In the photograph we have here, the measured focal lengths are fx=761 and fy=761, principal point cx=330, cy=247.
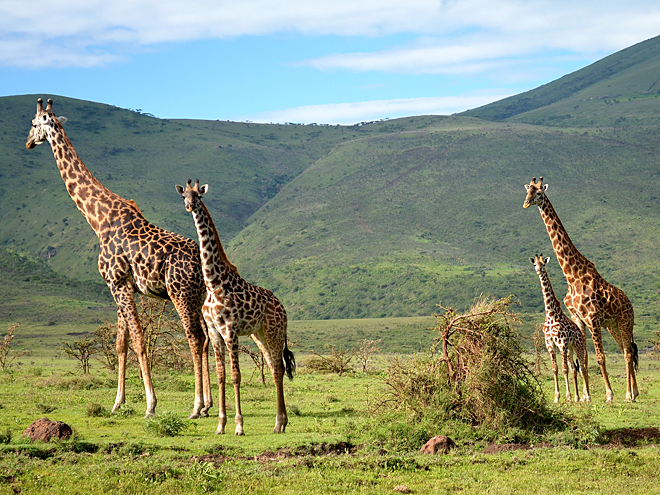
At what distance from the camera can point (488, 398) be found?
12781mm

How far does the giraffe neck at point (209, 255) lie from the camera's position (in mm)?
12859

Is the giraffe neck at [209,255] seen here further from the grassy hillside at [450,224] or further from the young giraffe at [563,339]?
the grassy hillside at [450,224]

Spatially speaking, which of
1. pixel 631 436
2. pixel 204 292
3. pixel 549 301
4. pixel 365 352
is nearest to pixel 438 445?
pixel 631 436

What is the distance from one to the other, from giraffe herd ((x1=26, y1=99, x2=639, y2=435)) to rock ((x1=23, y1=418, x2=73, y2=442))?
246 cm

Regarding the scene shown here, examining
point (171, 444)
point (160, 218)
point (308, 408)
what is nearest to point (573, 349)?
point (308, 408)

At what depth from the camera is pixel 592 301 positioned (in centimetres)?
1727

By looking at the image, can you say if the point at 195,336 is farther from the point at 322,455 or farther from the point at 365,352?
the point at 365,352

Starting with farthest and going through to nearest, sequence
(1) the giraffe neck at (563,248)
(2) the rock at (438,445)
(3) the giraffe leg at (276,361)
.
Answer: (1) the giraffe neck at (563,248), (3) the giraffe leg at (276,361), (2) the rock at (438,445)

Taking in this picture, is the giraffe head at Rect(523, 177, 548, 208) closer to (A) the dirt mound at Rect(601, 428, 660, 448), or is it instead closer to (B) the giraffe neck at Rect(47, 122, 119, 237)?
(A) the dirt mound at Rect(601, 428, 660, 448)

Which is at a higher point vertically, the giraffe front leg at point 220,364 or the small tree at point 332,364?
the giraffe front leg at point 220,364

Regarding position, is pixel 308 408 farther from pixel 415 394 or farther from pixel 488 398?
pixel 488 398

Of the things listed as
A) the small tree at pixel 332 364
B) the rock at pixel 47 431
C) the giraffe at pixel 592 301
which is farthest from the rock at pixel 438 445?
the small tree at pixel 332 364

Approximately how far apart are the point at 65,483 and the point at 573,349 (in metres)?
11.5

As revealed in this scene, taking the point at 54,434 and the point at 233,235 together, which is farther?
the point at 233,235
